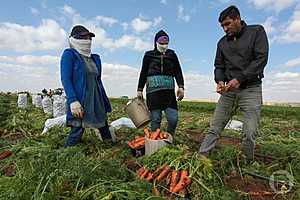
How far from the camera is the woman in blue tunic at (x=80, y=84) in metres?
4.13

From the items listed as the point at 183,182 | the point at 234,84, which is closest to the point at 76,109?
the point at 183,182

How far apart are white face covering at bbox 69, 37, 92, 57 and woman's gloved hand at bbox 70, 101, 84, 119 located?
0.70m

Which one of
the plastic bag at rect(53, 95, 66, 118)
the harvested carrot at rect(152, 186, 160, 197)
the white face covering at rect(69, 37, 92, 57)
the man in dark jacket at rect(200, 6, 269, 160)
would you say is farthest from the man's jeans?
the plastic bag at rect(53, 95, 66, 118)

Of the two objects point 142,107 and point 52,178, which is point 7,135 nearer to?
point 142,107

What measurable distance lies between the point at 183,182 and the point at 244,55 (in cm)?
161

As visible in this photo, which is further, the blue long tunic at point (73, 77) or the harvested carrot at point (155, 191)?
the blue long tunic at point (73, 77)

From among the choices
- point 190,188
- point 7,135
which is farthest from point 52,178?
point 7,135

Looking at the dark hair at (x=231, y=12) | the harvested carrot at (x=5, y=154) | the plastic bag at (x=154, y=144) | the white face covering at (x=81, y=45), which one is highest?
the dark hair at (x=231, y=12)

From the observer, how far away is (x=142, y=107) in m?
4.67

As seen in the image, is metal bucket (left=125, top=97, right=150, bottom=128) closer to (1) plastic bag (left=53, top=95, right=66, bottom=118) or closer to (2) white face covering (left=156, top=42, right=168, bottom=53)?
(2) white face covering (left=156, top=42, right=168, bottom=53)

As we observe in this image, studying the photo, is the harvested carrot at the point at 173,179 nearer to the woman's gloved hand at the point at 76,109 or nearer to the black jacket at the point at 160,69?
the woman's gloved hand at the point at 76,109

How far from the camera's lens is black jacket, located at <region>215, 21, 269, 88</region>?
12.0ft

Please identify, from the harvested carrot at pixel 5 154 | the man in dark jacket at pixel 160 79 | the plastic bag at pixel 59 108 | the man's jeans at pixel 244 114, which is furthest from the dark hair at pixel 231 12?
the plastic bag at pixel 59 108

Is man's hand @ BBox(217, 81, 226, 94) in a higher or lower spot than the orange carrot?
higher
